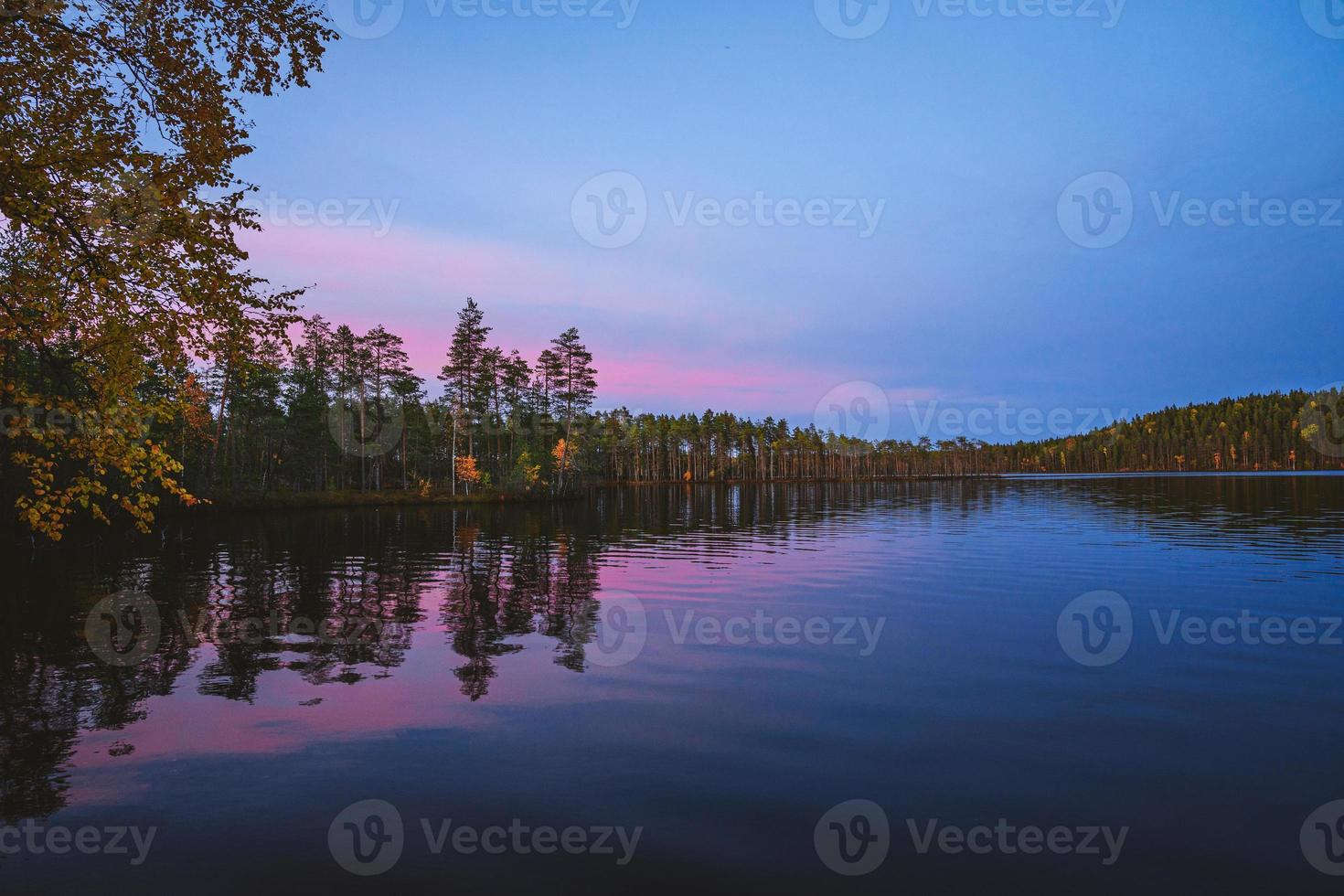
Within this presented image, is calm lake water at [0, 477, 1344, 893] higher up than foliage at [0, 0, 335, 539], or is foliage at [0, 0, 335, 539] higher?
foliage at [0, 0, 335, 539]

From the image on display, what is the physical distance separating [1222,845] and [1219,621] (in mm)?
12690

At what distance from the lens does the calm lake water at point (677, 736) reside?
22.6 feet

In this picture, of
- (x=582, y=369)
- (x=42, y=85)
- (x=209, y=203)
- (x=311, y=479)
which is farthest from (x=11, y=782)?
(x=311, y=479)

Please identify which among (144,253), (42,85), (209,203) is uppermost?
(42,85)

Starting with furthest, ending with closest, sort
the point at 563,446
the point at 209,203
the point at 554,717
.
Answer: the point at 563,446 < the point at 554,717 < the point at 209,203

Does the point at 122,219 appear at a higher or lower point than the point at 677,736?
higher

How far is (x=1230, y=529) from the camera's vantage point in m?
39.3

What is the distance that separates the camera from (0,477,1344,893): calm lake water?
6.88 meters

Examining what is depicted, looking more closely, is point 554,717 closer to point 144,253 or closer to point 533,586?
point 144,253

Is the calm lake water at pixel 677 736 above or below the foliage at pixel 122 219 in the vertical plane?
below

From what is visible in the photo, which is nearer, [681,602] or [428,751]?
[428,751]

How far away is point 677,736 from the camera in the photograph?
32.9 ft

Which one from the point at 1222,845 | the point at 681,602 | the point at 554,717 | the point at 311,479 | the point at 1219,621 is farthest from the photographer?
the point at 311,479

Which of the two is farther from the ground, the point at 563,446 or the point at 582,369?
the point at 582,369
